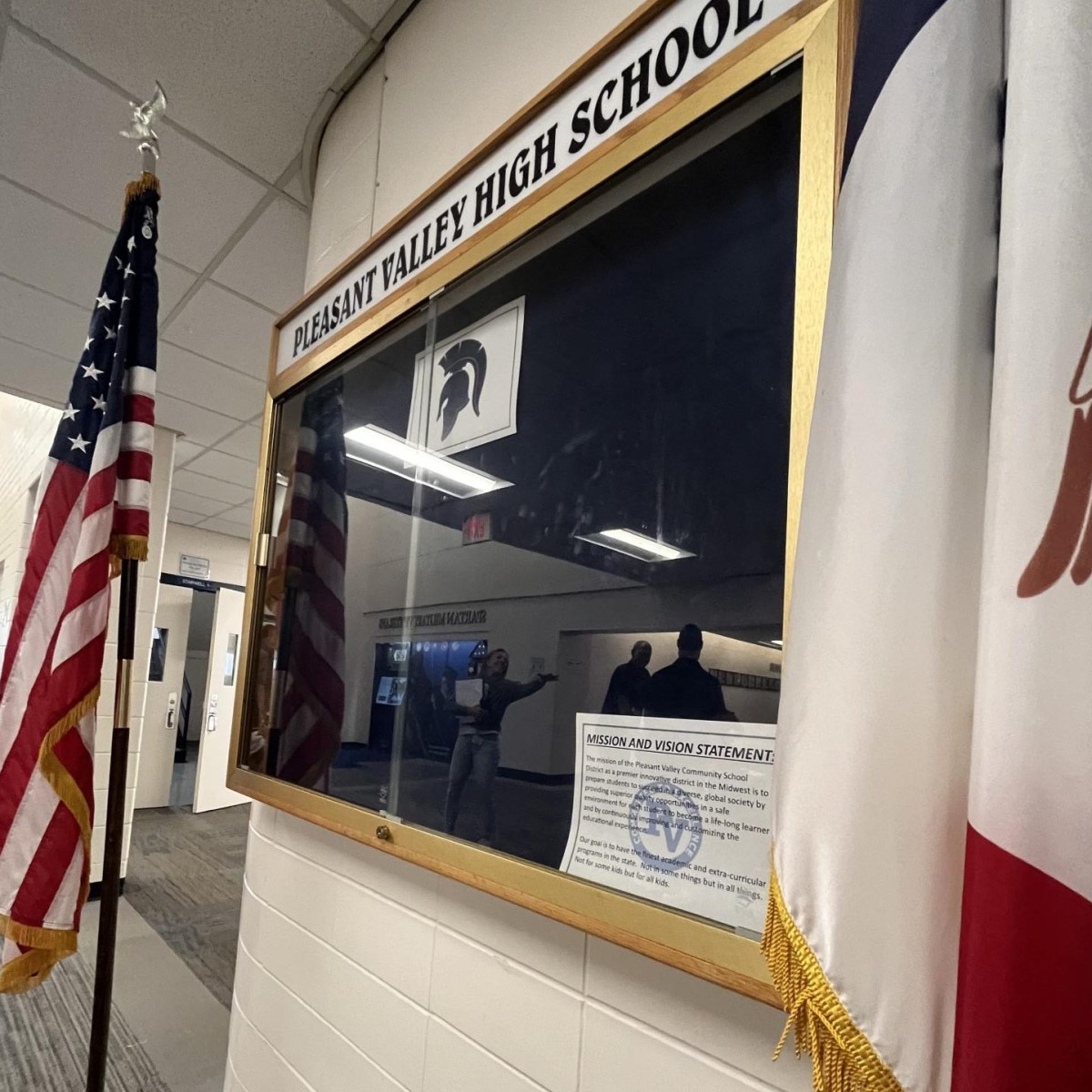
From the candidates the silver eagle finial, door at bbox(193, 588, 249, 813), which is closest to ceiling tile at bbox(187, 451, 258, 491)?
door at bbox(193, 588, 249, 813)

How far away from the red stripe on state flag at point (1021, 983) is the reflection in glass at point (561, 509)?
341 millimetres

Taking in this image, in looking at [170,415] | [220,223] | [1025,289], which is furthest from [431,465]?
[170,415]

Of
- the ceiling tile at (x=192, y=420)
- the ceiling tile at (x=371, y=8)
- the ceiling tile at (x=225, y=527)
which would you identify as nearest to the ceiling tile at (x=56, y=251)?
the ceiling tile at (x=192, y=420)

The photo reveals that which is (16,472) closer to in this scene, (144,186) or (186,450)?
(186,450)

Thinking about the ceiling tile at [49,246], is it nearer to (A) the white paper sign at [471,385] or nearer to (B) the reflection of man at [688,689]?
(A) the white paper sign at [471,385]

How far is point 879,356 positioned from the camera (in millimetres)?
517

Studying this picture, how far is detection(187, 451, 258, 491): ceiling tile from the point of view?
4.77 metres

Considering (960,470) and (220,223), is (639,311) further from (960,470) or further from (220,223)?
(220,223)

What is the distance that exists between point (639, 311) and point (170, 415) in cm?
387

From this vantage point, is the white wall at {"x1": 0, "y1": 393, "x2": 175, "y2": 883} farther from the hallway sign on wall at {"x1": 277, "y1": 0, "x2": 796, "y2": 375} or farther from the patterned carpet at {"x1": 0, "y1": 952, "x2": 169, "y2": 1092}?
the hallway sign on wall at {"x1": 277, "y1": 0, "x2": 796, "y2": 375}

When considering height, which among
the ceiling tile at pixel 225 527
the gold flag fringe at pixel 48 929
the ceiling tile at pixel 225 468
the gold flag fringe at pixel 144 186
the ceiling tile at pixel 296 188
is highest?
the ceiling tile at pixel 296 188

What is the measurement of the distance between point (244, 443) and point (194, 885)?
2.83 m

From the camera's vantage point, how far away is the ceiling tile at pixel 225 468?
4.77m

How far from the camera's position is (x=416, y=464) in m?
1.34
